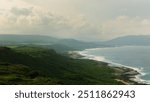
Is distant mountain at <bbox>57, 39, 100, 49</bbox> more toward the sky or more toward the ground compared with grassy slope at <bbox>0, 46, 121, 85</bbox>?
more toward the sky

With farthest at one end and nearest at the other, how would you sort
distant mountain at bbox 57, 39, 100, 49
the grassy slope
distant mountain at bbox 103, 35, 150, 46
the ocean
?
the grassy slope < the ocean < distant mountain at bbox 57, 39, 100, 49 < distant mountain at bbox 103, 35, 150, 46

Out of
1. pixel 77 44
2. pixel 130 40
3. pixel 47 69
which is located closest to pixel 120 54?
pixel 130 40

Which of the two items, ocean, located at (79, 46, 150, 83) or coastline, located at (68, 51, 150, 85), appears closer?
ocean, located at (79, 46, 150, 83)

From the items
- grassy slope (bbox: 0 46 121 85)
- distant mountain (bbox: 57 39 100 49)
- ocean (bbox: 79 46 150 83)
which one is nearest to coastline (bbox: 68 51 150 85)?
ocean (bbox: 79 46 150 83)

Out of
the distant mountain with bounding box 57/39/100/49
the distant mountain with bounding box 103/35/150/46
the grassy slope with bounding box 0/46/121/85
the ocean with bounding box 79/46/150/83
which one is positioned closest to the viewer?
the distant mountain with bounding box 103/35/150/46

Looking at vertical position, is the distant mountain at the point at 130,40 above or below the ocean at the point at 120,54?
above

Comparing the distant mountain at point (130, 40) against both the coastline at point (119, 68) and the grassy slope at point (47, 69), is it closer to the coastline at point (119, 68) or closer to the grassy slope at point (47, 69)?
the grassy slope at point (47, 69)

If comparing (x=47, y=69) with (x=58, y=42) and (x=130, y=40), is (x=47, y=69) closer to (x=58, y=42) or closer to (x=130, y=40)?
(x=58, y=42)

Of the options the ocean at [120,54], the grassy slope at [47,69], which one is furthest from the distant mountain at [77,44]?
the grassy slope at [47,69]

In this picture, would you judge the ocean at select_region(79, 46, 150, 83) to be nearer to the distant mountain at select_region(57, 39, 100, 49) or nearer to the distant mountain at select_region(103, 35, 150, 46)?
the distant mountain at select_region(57, 39, 100, 49)
